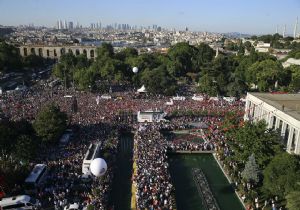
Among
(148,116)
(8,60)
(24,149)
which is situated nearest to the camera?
(24,149)

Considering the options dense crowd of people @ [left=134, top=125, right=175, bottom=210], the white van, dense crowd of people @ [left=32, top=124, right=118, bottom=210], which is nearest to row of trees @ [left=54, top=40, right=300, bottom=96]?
dense crowd of people @ [left=134, top=125, right=175, bottom=210]

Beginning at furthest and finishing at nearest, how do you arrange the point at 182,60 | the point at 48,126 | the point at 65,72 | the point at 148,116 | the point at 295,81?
the point at 182,60 < the point at 65,72 < the point at 295,81 < the point at 148,116 < the point at 48,126

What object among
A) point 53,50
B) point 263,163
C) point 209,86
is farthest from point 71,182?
point 53,50

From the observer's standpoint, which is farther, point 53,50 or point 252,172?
point 53,50

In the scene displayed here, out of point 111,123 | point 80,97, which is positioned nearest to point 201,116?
point 111,123

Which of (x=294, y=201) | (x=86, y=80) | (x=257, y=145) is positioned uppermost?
(x=294, y=201)

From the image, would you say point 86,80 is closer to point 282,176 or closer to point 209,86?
point 209,86
